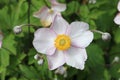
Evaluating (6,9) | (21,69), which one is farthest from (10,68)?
(6,9)

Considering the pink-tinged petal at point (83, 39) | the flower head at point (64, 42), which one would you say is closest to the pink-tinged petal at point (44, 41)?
the flower head at point (64, 42)

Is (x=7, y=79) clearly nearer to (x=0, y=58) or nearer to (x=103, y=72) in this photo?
(x=0, y=58)

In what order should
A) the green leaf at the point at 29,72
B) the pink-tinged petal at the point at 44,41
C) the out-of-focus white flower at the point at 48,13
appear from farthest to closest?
1. the green leaf at the point at 29,72
2. the out-of-focus white flower at the point at 48,13
3. the pink-tinged petal at the point at 44,41

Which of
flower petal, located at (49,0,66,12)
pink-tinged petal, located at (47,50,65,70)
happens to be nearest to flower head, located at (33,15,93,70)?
pink-tinged petal, located at (47,50,65,70)

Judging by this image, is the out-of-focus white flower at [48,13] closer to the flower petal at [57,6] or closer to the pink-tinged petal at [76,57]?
the flower petal at [57,6]

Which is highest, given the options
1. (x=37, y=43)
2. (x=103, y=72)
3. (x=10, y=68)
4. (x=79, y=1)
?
(x=37, y=43)

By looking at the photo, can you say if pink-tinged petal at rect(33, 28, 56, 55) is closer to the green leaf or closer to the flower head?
the flower head
